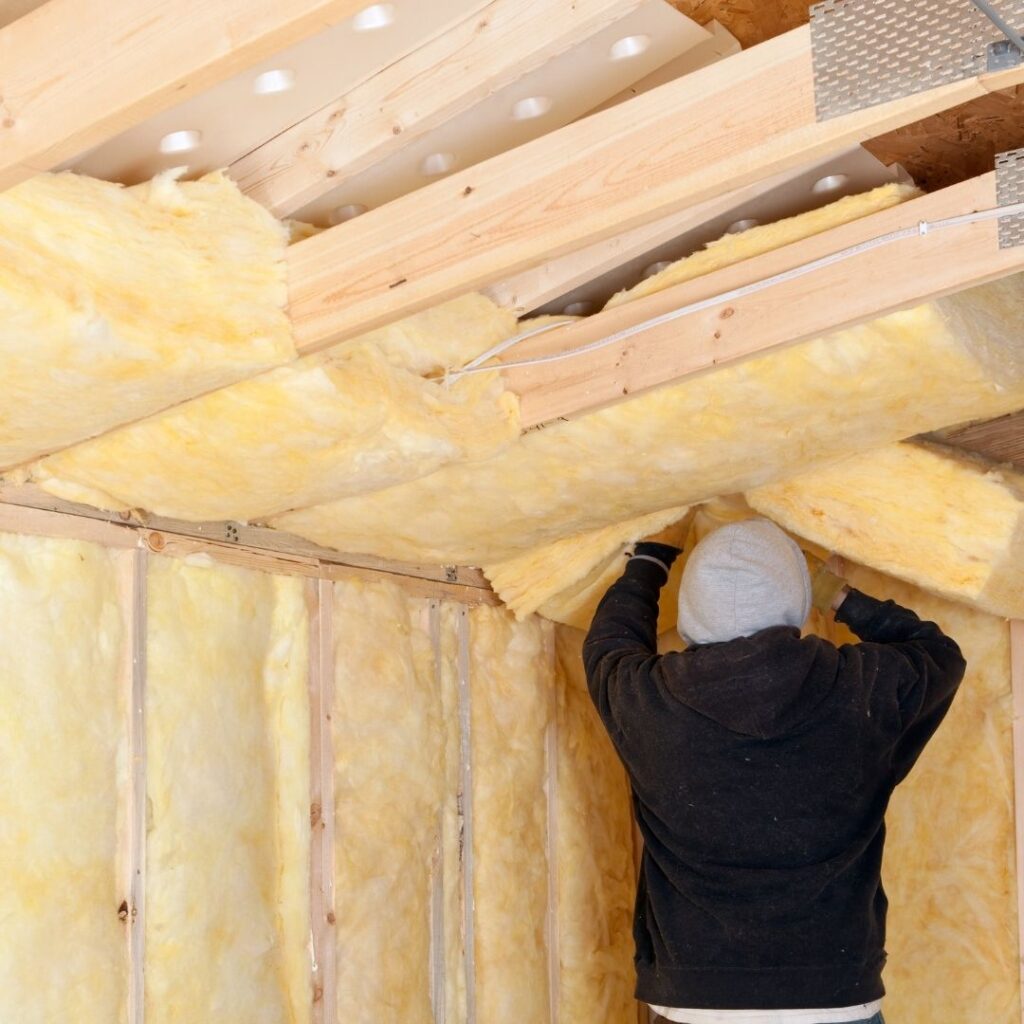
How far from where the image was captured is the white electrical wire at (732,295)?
225cm

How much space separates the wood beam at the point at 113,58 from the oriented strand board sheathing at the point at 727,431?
133cm

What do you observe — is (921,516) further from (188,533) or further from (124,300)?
(124,300)

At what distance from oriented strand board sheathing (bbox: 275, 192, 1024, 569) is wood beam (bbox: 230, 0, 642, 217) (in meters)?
0.74

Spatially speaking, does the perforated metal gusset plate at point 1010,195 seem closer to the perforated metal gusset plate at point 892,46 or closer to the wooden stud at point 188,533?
the perforated metal gusset plate at point 892,46

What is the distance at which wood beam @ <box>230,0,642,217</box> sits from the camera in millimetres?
1999

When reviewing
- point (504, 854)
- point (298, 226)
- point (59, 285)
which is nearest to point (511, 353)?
point (298, 226)

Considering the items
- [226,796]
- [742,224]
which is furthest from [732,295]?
[226,796]

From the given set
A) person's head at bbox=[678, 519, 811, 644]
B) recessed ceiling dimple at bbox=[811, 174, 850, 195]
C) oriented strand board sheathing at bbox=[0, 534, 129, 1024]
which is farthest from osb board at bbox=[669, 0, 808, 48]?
oriented strand board sheathing at bbox=[0, 534, 129, 1024]

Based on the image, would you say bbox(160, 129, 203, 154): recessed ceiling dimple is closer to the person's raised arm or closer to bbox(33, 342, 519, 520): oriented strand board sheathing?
bbox(33, 342, 519, 520): oriented strand board sheathing

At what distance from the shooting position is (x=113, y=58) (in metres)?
1.58

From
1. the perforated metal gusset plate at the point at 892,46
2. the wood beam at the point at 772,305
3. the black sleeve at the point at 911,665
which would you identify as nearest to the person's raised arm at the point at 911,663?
the black sleeve at the point at 911,665

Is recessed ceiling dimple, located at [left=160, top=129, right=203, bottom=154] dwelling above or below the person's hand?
above

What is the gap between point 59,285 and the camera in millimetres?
1960

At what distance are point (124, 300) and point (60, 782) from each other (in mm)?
897
